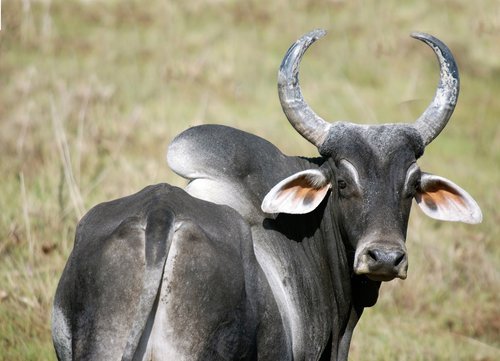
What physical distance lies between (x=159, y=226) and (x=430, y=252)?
5.98m

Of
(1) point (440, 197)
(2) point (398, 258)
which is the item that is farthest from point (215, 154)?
(1) point (440, 197)

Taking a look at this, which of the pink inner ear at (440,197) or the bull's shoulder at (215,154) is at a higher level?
the bull's shoulder at (215,154)

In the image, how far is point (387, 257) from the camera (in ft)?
18.9

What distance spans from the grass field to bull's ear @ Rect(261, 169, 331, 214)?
218cm

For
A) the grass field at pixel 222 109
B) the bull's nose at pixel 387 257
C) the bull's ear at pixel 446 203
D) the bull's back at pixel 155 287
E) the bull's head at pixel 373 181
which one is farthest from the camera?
the grass field at pixel 222 109

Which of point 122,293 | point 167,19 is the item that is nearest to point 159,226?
point 122,293

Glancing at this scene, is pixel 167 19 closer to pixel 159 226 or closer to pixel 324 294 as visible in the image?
pixel 324 294

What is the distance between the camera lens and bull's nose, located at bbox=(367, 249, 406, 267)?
18.9ft

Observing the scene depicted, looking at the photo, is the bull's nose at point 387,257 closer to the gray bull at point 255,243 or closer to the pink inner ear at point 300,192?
the gray bull at point 255,243

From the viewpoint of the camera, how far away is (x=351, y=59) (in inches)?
645

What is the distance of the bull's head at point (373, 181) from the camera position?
5945 millimetres

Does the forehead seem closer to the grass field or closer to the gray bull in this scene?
the gray bull

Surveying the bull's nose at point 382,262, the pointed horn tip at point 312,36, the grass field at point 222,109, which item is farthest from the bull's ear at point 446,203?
the grass field at point 222,109

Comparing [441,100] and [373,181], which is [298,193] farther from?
[441,100]
